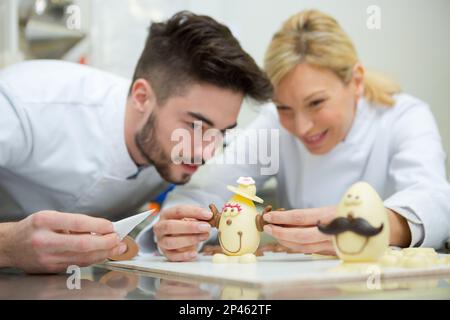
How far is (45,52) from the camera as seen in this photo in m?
2.36

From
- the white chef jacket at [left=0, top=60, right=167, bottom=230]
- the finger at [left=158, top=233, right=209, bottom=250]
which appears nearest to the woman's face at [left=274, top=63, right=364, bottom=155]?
the white chef jacket at [left=0, top=60, right=167, bottom=230]

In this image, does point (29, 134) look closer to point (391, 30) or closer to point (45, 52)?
point (45, 52)

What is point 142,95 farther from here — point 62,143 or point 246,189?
point 246,189

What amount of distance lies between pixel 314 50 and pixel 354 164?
342mm

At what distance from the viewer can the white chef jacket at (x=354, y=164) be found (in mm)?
1388

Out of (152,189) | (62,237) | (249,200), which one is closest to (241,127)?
(152,189)

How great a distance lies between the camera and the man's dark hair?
4.58 ft

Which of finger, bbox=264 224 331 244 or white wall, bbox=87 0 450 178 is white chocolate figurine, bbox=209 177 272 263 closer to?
finger, bbox=264 224 331 244

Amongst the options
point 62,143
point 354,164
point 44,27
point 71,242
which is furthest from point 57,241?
point 44,27

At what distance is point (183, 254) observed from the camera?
1018 mm

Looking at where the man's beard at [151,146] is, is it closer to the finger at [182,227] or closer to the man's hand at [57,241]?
the finger at [182,227]

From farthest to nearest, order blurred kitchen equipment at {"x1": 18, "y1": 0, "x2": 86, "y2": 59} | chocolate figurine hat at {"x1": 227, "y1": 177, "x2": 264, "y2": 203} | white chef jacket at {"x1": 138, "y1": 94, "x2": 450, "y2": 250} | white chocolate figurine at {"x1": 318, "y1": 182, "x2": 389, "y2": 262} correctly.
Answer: blurred kitchen equipment at {"x1": 18, "y1": 0, "x2": 86, "y2": 59}
white chef jacket at {"x1": 138, "y1": 94, "x2": 450, "y2": 250}
chocolate figurine hat at {"x1": 227, "y1": 177, "x2": 264, "y2": 203}
white chocolate figurine at {"x1": 318, "y1": 182, "x2": 389, "y2": 262}

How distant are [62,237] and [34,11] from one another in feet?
5.14
